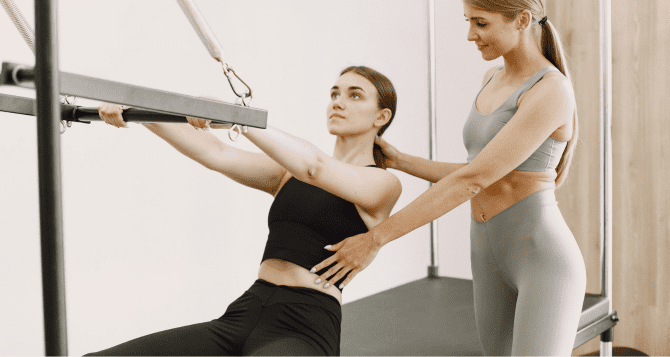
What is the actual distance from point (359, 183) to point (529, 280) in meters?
0.51

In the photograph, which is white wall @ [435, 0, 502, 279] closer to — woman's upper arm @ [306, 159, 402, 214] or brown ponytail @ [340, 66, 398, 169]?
brown ponytail @ [340, 66, 398, 169]

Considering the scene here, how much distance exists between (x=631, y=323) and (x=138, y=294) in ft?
8.79

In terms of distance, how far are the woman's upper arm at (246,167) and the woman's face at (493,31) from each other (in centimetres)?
71

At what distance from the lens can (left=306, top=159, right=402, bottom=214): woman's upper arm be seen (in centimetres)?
148

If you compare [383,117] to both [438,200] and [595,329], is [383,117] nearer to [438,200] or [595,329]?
[438,200]

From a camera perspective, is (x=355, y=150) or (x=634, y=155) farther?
(x=634, y=155)

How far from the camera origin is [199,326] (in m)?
1.47

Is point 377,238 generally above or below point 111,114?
below

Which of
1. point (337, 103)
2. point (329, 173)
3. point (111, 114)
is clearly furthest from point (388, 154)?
point (111, 114)

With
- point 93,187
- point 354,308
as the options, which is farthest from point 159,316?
point 354,308

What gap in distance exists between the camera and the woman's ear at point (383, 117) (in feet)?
5.85

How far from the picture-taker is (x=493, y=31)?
148 cm

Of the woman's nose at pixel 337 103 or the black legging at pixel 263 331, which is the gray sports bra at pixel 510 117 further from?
the black legging at pixel 263 331

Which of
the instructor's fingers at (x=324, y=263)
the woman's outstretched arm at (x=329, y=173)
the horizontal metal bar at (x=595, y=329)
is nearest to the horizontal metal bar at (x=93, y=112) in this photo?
the woman's outstretched arm at (x=329, y=173)
